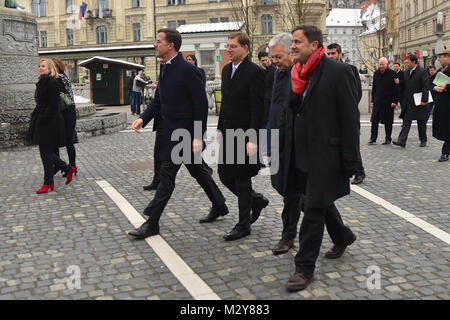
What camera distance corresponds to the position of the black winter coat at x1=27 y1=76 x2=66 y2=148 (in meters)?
7.31

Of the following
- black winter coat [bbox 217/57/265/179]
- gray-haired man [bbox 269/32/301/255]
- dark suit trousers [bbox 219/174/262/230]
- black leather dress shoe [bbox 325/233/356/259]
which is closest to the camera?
black leather dress shoe [bbox 325/233/356/259]

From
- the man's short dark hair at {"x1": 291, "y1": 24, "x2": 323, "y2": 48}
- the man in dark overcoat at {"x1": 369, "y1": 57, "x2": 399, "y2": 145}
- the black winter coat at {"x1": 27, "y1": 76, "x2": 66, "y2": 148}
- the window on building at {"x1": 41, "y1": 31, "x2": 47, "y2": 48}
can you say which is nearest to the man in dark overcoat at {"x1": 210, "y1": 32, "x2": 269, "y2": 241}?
the man's short dark hair at {"x1": 291, "y1": 24, "x2": 323, "y2": 48}

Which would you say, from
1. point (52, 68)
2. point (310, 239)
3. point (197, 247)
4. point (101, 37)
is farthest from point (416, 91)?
point (101, 37)

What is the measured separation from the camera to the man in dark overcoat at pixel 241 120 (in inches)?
197

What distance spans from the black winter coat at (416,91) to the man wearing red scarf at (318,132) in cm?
813

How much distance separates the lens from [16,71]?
1310cm

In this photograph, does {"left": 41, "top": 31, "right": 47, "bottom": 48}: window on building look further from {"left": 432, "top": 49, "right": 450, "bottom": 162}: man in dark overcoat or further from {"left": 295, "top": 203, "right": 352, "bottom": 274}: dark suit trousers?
{"left": 295, "top": 203, "right": 352, "bottom": 274}: dark suit trousers

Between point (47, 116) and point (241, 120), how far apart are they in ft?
11.1

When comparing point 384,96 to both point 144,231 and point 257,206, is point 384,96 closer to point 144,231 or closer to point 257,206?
point 257,206

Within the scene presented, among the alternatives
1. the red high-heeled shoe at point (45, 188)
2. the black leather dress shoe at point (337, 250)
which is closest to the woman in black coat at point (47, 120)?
the red high-heeled shoe at point (45, 188)

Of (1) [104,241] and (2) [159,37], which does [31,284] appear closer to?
(1) [104,241]

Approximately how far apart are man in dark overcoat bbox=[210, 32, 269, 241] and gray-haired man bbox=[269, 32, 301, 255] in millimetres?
164

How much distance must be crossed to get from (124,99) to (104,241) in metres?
25.3
